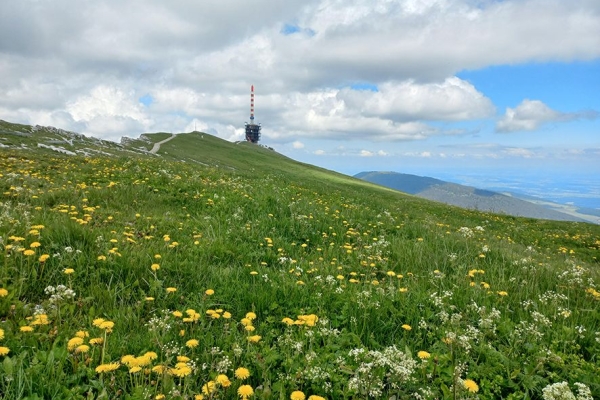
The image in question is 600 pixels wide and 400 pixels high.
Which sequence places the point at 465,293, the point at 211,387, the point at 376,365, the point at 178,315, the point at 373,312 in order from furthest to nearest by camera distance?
the point at 465,293, the point at 373,312, the point at 178,315, the point at 376,365, the point at 211,387

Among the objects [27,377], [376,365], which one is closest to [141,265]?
[27,377]

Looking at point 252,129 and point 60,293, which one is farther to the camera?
point 252,129

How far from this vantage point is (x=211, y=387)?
2.72m

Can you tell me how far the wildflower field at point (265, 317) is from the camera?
297 centimetres

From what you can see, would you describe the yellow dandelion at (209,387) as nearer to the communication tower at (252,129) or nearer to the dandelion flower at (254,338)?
the dandelion flower at (254,338)

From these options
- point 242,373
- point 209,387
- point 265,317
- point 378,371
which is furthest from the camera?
→ point 265,317

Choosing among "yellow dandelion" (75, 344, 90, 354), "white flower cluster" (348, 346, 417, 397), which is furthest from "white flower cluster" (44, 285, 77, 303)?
"white flower cluster" (348, 346, 417, 397)

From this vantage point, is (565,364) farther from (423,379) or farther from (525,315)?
(423,379)

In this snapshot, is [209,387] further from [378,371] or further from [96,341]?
[378,371]

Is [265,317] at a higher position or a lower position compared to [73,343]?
lower

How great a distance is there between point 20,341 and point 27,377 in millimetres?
653

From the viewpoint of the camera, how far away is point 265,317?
176 inches

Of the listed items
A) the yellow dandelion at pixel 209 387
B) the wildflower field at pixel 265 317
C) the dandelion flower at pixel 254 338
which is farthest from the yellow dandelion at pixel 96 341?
the dandelion flower at pixel 254 338

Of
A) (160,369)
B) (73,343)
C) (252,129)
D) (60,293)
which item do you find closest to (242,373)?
(160,369)
